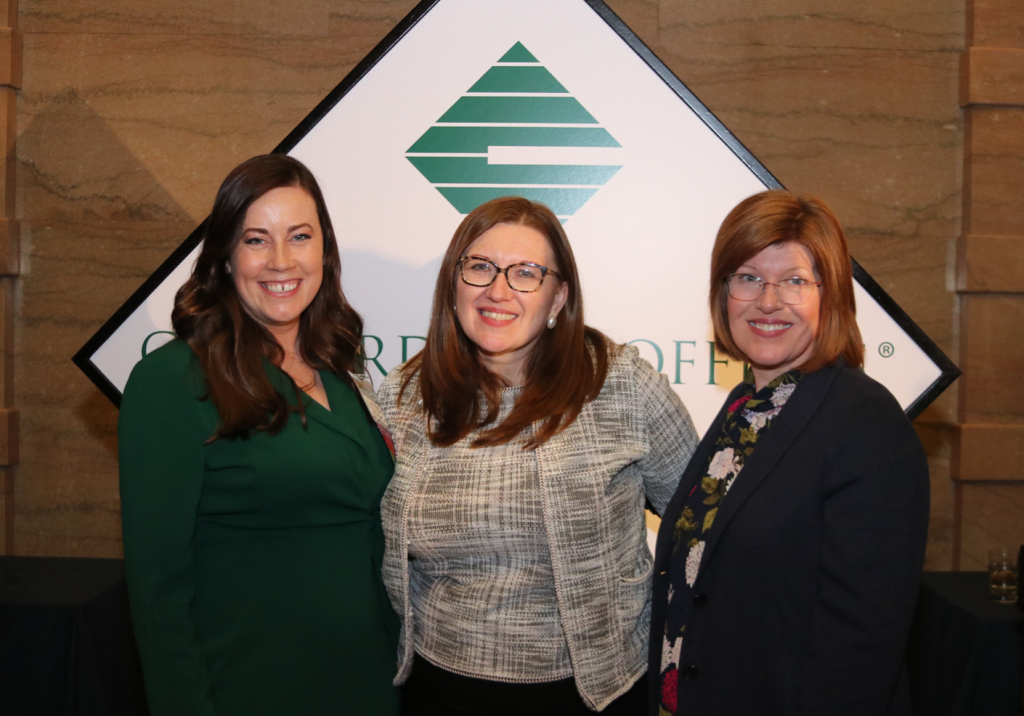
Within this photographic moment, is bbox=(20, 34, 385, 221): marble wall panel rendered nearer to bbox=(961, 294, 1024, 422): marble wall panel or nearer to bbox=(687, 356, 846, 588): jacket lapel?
bbox=(687, 356, 846, 588): jacket lapel

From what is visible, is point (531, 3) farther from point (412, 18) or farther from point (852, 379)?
point (852, 379)

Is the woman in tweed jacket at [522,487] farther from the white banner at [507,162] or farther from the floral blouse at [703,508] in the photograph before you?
the white banner at [507,162]

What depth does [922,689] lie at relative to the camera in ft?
7.18

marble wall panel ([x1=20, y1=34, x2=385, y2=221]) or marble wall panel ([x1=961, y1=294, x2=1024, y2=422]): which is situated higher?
marble wall panel ([x1=20, y1=34, x2=385, y2=221])

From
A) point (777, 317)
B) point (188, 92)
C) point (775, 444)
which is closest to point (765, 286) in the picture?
point (777, 317)

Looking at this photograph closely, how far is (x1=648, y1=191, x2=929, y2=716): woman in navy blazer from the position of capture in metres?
1.26

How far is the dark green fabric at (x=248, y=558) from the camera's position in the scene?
1.49m

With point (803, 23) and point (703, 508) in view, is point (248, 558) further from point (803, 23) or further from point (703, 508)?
point (803, 23)

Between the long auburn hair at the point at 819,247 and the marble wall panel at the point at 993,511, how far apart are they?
1960 mm

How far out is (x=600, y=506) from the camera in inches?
63.4

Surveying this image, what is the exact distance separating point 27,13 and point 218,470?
8.05 feet

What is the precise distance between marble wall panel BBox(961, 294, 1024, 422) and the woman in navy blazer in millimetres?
1820

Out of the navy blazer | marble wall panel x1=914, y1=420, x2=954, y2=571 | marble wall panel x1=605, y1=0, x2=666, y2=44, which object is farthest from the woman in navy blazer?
marble wall panel x1=914, y1=420, x2=954, y2=571

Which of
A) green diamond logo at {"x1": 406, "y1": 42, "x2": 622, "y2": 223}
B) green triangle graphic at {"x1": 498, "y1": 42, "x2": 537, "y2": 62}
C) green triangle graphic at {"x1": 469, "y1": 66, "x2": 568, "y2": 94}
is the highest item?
green triangle graphic at {"x1": 498, "y1": 42, "x2": 537, "y2": 62}
